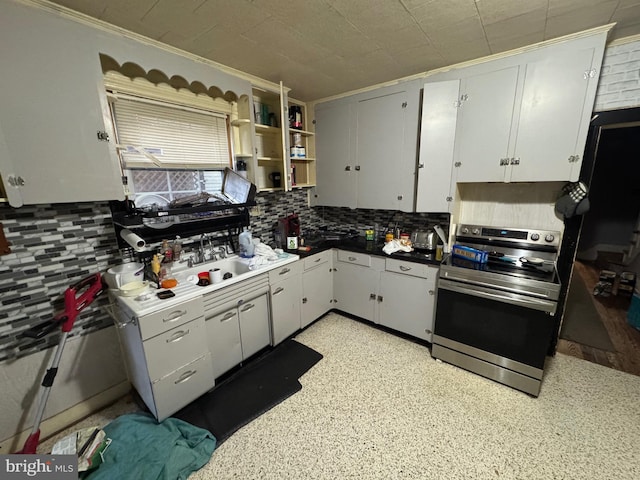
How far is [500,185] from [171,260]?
2864 millimetres

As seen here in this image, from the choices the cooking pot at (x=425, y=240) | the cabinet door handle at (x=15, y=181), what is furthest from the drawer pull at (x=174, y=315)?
the cooking pot at (x=425, y=240)

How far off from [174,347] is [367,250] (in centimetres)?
179

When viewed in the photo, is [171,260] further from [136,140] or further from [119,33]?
[119,33]

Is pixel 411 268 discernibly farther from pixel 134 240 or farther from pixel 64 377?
pixel 64 377

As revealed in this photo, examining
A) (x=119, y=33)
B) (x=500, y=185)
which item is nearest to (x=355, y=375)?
(x=500, y=185)

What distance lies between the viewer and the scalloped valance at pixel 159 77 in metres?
1.60

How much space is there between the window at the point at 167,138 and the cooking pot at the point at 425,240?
1.94 metres

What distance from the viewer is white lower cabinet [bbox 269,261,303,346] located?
226 cm

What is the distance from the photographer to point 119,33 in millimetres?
1521

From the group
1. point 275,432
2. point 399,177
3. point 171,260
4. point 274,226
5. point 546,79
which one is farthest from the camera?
point 274,226

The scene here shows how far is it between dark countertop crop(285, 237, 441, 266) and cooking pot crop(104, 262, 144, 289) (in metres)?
1.27

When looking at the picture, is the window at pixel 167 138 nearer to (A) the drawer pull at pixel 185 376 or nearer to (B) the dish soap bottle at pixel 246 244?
(B) the dish soap bottle at pixel 246 244

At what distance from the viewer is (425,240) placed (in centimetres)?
243

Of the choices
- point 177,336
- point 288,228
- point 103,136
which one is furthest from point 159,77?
point 177,336
